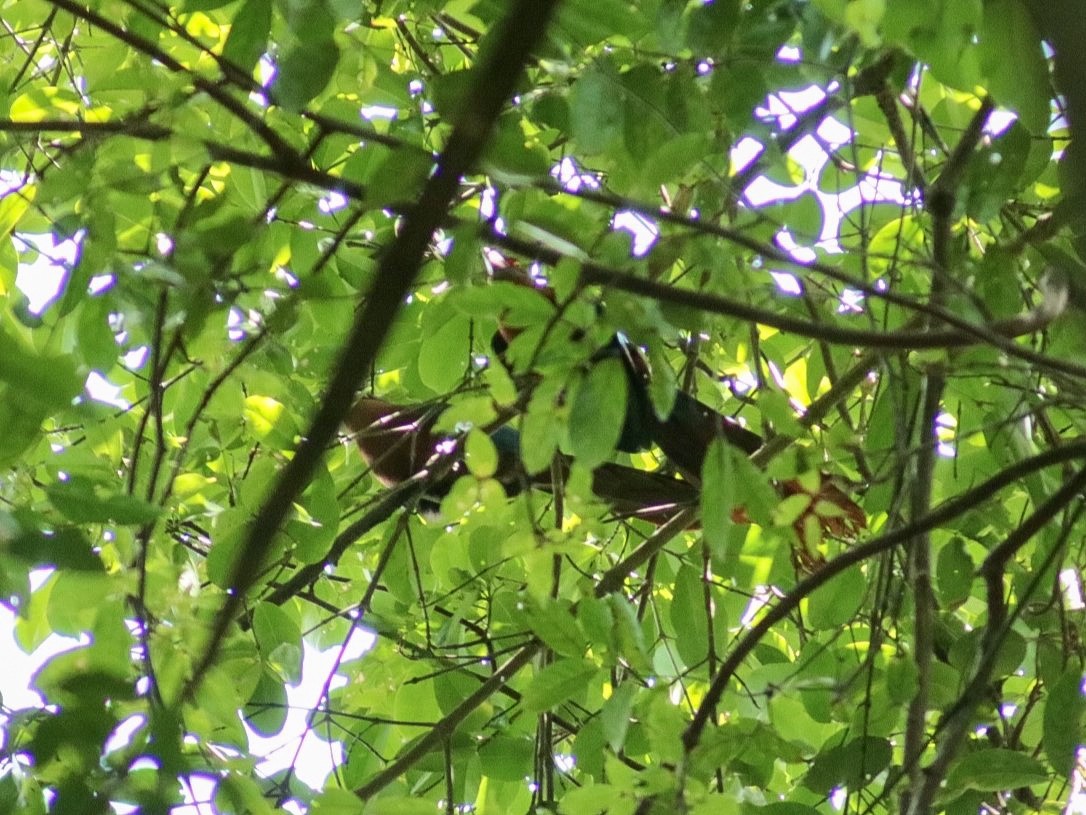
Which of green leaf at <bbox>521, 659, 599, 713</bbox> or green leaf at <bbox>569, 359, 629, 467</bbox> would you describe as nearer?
green leaf at <bbox>569, 359, 629, 467</bbox>

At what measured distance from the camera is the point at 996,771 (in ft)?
4.74

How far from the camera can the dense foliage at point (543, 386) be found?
1.00 metres

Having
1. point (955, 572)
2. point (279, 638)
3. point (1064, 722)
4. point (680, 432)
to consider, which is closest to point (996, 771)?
point (1064, 722)

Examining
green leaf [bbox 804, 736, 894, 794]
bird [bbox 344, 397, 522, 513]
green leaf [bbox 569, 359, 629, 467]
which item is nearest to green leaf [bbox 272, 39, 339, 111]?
green leaf [bbox 569, 359, 629, 467]

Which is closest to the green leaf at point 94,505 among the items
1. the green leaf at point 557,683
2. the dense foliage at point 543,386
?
the dense foliage at point 543,386

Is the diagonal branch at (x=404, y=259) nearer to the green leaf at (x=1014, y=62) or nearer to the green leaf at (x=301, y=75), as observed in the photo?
the green leaf at (x=301, y=75)

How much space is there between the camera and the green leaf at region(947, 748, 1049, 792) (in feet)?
4.72

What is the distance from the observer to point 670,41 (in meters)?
1.39

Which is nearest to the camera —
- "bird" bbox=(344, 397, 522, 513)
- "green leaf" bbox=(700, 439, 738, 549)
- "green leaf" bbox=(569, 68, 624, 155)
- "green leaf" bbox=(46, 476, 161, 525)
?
"green leaf" bbox=(46, 476, 161, 525)

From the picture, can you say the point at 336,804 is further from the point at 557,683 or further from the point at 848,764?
the point at 848,764

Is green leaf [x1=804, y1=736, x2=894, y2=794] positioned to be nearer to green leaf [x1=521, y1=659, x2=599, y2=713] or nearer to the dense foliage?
the dense foliage

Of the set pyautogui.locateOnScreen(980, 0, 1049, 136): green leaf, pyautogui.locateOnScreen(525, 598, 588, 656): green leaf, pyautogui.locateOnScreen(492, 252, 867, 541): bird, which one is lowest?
pyautogui.locateOnScreen(525, 598, 588, 656): green leaf

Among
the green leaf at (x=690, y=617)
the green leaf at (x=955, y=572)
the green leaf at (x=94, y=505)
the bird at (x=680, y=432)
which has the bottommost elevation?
the green leaf at (x=94, y=505)

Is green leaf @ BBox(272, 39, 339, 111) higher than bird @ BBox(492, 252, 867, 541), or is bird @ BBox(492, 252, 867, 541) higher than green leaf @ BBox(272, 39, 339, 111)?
bird @ BBox(492, 252, 867, 541)
